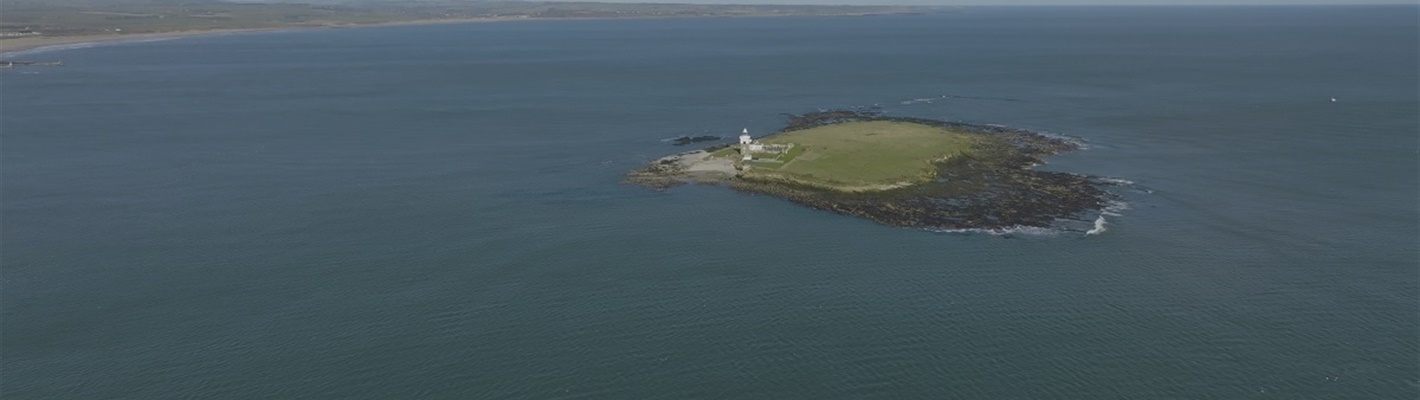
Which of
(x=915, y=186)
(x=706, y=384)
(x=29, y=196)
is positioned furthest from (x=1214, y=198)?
(x=29, y=196)

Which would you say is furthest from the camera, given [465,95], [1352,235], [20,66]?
[20,66]

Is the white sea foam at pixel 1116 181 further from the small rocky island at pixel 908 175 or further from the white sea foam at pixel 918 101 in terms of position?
the white sea foam at pixel 918 101

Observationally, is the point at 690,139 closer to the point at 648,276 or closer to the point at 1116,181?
the point at 1116,181

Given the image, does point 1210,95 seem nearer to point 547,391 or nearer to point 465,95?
point 465,95

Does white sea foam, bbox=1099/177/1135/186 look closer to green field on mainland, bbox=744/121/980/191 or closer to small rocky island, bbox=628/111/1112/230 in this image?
small rocky island, bbox=628/111/1112/230

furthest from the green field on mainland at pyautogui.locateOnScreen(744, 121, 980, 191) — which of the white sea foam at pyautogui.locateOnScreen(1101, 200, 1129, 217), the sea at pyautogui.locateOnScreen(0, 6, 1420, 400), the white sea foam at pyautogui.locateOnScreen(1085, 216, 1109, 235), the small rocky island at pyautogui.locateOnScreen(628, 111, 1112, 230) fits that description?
the white sea foam at pyautogui.locateOnScreen(1085, 216, 1109, 235)

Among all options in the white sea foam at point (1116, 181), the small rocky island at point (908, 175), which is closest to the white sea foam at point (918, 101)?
the small rocky island at point (908, 175)
